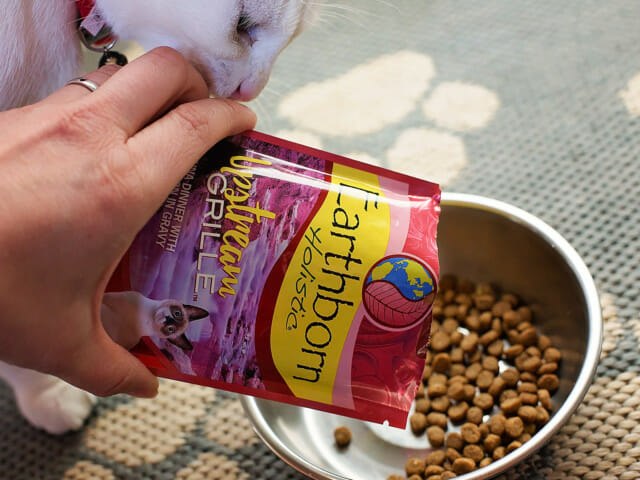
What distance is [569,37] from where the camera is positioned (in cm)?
101

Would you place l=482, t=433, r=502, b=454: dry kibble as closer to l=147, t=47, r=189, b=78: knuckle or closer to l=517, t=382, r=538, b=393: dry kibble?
l=517, t=382, r=538, b=393: dry kibble

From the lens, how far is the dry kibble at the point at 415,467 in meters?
0.59

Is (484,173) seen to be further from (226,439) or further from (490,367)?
(226,439)

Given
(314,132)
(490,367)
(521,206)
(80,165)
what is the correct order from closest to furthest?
(80,165)
(490,367)
(521,206)
(314,132)

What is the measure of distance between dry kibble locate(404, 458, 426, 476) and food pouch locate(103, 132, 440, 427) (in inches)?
5.7

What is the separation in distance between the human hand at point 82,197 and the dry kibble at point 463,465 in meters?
0.29

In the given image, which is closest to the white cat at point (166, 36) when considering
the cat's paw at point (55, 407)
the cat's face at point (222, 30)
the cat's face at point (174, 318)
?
the cat's face at point (222, 30)

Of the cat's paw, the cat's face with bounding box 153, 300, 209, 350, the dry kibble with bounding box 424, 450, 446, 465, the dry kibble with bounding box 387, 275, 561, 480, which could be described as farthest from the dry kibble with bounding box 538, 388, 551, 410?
the cat's paw

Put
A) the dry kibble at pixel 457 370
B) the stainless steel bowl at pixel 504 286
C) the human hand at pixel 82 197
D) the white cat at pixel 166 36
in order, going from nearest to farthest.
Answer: the human hand at pixel 82 197 → the white cat at pixel 166 36 → the stainless steel bowl at pixel 504 286 → the dry kibble at pixel 457 370

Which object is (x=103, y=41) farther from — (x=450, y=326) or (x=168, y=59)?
(x=450, y=326)

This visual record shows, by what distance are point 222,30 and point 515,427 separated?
41 cm

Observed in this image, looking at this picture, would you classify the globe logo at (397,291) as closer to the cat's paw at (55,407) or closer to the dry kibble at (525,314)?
the dry kibble at (525,314)

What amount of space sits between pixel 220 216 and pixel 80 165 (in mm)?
97

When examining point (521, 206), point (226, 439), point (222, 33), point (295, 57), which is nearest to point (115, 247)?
point (222, 33)
